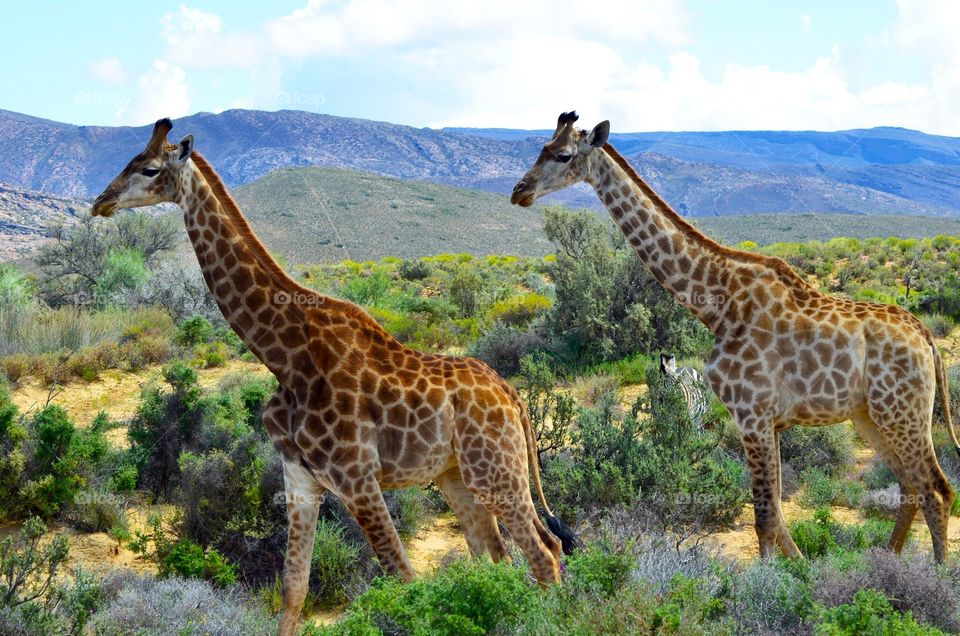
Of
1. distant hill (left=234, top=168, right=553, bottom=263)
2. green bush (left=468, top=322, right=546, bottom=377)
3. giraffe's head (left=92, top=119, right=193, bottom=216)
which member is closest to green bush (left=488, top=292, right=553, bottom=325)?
green bush (left=468, top=322, right=546, bottom=377)

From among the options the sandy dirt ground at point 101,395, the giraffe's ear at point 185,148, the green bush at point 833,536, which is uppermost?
the giraffe's ear at point 185,148

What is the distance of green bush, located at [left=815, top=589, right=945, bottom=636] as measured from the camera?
383 cm

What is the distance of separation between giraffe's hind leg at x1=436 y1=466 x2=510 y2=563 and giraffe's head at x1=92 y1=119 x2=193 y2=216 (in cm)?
270

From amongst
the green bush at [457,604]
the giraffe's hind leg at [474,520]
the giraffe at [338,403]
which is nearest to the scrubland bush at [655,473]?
the giraffe's hind leg at [474,520]

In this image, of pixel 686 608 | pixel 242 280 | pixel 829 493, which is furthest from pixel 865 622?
pixel 829 493

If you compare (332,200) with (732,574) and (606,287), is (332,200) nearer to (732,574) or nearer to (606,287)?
(606,287)

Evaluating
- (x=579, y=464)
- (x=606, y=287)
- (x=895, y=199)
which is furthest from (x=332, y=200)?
(x=895, y=199)

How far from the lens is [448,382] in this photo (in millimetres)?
5238

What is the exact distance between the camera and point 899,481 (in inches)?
249

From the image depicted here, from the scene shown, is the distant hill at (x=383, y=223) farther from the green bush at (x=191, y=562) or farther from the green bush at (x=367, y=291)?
the green bush at (x=191, y=562)

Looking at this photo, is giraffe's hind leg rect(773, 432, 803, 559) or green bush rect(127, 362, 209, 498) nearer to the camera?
giraffe's hind leg rect(773, 432, 803, 559)

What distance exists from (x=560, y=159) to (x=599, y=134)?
1.13ft

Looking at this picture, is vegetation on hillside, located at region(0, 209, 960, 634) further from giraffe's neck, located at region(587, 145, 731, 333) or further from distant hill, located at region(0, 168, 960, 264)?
distant hill, located at region(0, 168, 960, 264)

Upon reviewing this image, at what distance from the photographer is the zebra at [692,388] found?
10.1m
